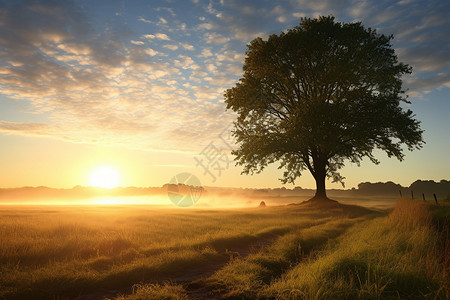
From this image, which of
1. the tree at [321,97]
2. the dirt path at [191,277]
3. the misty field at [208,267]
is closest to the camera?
the misty field at [208,267]

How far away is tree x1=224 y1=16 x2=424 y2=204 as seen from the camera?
94.4ft

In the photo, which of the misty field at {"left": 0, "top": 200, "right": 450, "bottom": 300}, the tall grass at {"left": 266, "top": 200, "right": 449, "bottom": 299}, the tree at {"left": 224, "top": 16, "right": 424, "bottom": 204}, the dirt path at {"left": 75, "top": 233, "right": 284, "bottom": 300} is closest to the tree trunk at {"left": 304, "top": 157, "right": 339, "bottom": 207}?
the tree at {"left": 224, "top": 16, "right": 424, "bottom": 204}

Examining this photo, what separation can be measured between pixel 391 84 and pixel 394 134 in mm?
5288

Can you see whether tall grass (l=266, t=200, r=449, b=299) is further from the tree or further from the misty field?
the tree

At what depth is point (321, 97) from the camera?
31375 millimetres

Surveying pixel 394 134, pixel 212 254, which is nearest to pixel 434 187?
pixel 394 134

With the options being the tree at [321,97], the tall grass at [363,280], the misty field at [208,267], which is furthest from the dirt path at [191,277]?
the tree at [321,97]

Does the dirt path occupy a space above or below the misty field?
below

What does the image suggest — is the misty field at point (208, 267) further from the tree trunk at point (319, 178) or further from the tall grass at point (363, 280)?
the tree trunk at point (319, 178)

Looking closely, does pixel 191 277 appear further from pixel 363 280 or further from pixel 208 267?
pixel 363 280

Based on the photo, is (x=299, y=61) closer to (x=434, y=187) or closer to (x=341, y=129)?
(x=341, y=129)

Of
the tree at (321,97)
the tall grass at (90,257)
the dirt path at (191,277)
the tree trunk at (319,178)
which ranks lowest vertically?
the dirt path at (191,277)

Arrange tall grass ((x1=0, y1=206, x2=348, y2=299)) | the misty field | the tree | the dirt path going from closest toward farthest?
1. the misty field
2. the dirt path
3. tall grass ((x1=0, y1=206, x2=348, y2=299))
4. the tree

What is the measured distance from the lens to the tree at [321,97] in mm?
28766
